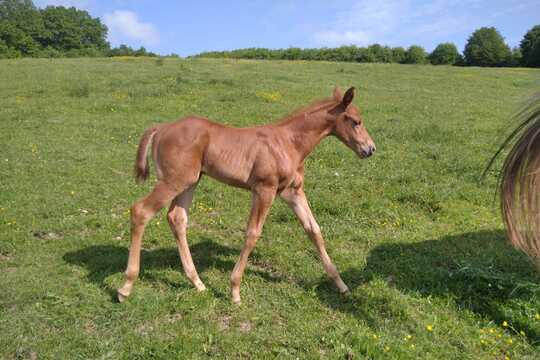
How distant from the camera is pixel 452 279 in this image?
16.0 ft

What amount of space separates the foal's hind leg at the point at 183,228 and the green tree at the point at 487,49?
65012 millimetres

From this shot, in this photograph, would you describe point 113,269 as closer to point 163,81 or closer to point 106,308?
point 106,308

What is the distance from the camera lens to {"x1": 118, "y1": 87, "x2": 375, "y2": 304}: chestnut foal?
4.31 meters

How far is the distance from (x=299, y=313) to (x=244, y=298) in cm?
61

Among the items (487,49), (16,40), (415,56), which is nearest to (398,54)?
(415,56)

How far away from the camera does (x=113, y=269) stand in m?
5.14

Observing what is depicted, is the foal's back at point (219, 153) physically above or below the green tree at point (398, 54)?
below

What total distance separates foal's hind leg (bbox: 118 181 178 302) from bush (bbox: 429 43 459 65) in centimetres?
6546

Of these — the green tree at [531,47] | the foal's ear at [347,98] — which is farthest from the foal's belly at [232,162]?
the green tree at [531,47]

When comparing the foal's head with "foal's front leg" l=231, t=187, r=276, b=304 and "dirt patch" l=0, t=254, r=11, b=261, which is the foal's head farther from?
"dirt patch" l=0, t=254, r=11, b=261

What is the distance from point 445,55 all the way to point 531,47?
12092mm

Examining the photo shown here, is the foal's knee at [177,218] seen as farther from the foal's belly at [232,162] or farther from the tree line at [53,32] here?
the tree line at [53,32]

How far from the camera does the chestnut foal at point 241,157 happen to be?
431 cm

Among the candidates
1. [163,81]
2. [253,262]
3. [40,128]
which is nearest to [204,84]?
[163,81]
